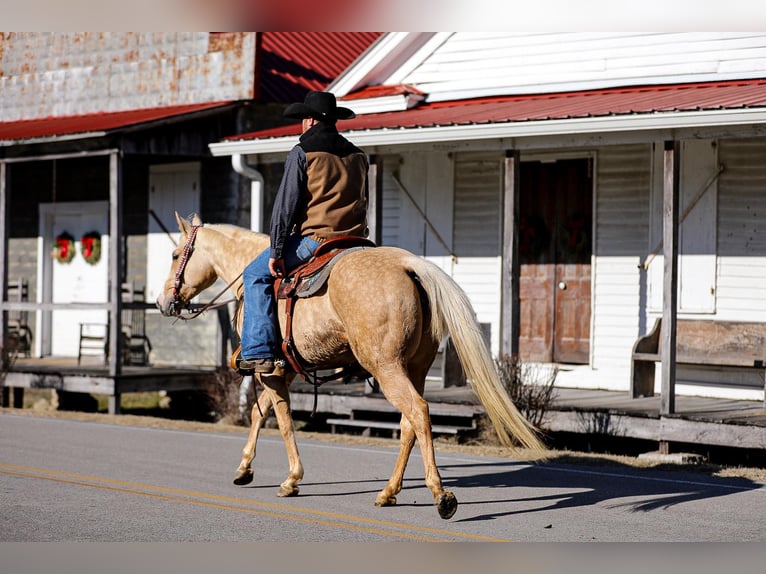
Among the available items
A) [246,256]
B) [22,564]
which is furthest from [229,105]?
[22,564]

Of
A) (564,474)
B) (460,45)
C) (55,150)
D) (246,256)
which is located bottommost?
(564,474)

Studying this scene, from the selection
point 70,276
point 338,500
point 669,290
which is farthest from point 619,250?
point 70,276

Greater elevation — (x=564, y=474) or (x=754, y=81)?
(x=754, y=81)

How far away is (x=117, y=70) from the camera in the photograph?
21922mm

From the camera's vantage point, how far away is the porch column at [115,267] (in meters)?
17.6

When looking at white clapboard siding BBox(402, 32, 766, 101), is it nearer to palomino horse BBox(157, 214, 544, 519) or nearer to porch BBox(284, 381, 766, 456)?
porch BBox(284, 381, 766, 456)

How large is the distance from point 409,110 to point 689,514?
10.2 m

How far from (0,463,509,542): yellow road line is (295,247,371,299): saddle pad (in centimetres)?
155

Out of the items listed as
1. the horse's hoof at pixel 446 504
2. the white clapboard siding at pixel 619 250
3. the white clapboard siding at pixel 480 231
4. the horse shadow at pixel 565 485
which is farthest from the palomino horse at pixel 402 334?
the white clapboard siding at pixel 480 231

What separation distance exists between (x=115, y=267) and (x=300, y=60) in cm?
596

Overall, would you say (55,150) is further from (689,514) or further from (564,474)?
(689,514)

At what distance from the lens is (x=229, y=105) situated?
64.8ft

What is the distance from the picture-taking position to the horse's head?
33.4 feet

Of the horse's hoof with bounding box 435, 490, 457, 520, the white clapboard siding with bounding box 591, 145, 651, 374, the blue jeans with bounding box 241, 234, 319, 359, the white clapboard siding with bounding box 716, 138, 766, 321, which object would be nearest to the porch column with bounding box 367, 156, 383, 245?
the white clapboard siding with bounding box 591, 145, 651, 374
